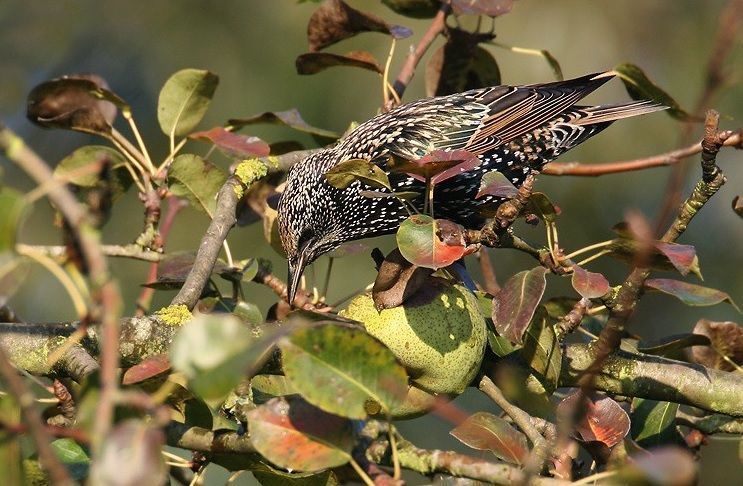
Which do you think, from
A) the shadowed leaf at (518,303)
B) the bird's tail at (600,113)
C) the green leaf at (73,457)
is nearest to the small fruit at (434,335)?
the shadowed leaf at (518,303)

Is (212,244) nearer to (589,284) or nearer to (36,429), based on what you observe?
(589,284)

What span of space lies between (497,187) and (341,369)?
108 cm

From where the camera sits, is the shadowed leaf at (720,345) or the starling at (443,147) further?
the starling at (443,147)

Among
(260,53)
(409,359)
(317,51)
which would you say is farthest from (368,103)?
(409,359)

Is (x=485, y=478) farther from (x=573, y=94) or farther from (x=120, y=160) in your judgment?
(x=573, y=94)

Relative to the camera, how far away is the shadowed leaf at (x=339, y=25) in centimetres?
372

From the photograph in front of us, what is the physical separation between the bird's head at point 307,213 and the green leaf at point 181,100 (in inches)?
25.1

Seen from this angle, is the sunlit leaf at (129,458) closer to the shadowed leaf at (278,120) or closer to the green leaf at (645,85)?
the shadowed leaf at (278,120)

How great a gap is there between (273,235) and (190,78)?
2.56ft

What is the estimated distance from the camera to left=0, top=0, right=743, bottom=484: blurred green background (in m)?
7.32

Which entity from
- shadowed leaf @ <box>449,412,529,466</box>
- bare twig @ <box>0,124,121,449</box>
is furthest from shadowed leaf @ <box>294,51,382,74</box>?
bare twig @ <box>0,124,121,449</box>

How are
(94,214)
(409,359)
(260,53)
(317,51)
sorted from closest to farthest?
(94,214) → (409,359) → (317,51) → (260,53)

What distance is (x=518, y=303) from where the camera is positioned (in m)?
2.38

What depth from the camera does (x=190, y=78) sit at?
11.4 ft
